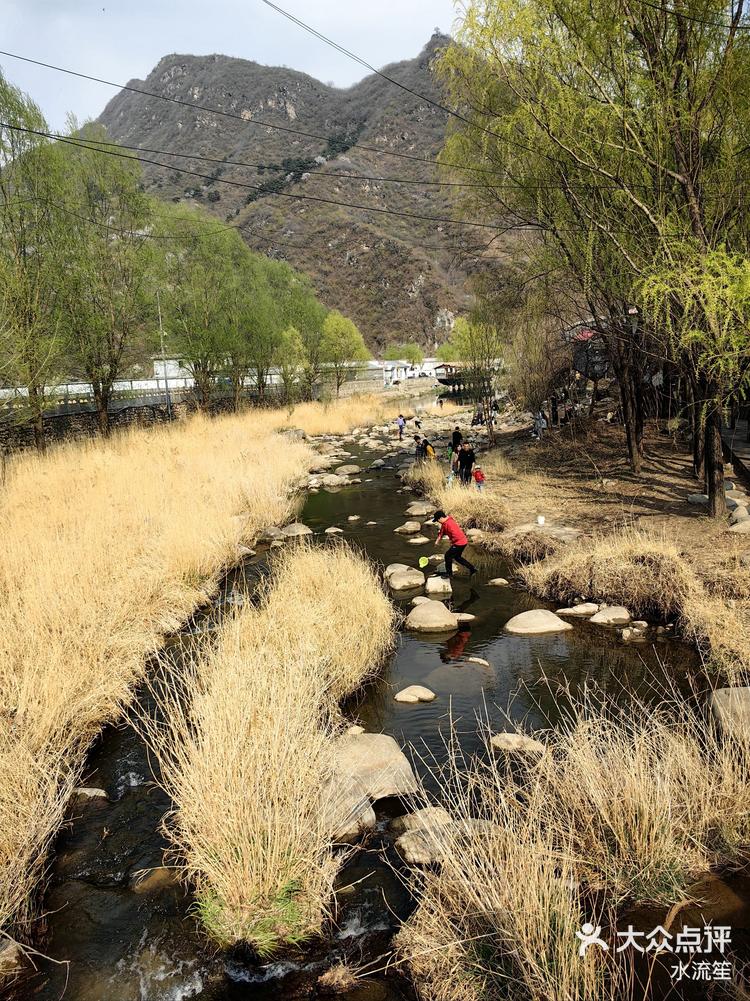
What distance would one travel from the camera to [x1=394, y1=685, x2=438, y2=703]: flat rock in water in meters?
6.76

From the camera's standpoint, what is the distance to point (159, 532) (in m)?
10.9

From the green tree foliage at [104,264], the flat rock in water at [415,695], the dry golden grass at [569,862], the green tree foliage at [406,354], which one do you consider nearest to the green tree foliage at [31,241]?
the green tree foliage at [104,264]

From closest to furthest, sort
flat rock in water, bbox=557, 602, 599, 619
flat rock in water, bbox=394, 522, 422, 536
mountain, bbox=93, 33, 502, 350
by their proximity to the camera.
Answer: flat rock in water, bbox=557, 602, 599, 619 → flat rock in water, bbox=394, 522, 422, 536 → mountain, bbox=93, 33, 502, 350

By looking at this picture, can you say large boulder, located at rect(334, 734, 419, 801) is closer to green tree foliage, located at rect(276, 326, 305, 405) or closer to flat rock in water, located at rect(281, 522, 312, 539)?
flat rock in water, located at rect(281, 522, 312, 539)

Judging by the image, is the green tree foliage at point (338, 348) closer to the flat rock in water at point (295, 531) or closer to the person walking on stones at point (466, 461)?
the person walking on stones at point (466, 461)

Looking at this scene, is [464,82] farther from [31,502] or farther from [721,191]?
[31,502]

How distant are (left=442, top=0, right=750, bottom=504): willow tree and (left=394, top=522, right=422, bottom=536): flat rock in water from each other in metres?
6.08

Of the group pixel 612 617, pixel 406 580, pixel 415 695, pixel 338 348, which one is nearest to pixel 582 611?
pixel 612 617

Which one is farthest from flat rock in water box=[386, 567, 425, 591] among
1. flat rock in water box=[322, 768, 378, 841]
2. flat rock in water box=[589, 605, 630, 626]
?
flat rock in water box=[322, 768, 378, 841]

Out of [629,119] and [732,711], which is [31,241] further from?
[732,711]

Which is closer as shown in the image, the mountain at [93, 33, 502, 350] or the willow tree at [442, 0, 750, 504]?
the willow tree at [442, 0, 750, 504]

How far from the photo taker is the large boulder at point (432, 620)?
880 cm

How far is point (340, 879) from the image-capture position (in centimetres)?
422

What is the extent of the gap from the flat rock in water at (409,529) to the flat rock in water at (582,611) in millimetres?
5429
